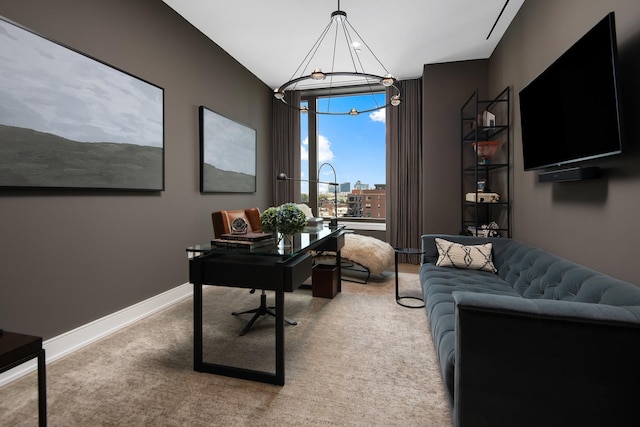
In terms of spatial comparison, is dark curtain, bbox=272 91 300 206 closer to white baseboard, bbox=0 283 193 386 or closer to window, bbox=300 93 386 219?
window, bbox=300 93 386 219

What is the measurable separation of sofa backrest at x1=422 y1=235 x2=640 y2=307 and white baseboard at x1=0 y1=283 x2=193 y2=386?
272 centimetres

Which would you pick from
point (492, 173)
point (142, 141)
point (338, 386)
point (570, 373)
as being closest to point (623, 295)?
point (570, 373)

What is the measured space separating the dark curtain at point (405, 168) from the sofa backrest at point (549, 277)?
80.0 inches

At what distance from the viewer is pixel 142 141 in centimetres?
288

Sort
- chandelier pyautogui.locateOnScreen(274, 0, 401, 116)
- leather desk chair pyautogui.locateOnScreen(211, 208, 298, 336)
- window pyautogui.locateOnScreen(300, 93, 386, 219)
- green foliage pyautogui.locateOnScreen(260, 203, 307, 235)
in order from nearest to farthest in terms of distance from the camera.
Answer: green foliage pyautogui.locateOnScreen(260, 203, 307, 235)
leather desk chair pyautogui.locateOnScreen(211, 208, 298, 336)
chandelier pyautogui.locateOnScreen(274, 0, 401, 116)
window pyautogui.locateOnScreen(300, 93, 386, 219)

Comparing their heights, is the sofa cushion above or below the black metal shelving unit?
below

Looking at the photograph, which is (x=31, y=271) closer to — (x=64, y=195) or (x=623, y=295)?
(x=64, y=195)

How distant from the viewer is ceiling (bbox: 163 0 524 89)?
3234 millimetres

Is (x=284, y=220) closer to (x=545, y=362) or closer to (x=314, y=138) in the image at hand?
(x=545, y=362)

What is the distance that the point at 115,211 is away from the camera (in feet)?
8.78

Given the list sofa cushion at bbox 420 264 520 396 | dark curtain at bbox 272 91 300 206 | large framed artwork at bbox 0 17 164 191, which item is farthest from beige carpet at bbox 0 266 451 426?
dark curtain at bbox 272 91 300 206

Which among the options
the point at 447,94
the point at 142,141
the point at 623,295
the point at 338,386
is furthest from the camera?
the point at 447,94

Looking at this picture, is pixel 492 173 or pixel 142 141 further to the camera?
pixel 492 173

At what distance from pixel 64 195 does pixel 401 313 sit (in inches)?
114
